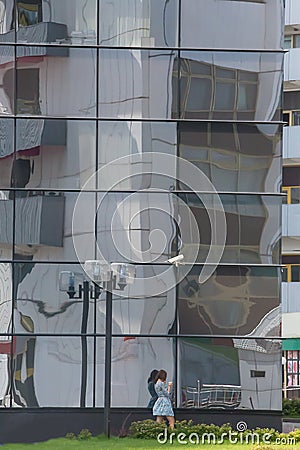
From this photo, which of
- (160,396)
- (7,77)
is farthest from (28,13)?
(160,396)

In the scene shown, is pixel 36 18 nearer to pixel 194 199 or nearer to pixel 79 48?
pixel 79 48

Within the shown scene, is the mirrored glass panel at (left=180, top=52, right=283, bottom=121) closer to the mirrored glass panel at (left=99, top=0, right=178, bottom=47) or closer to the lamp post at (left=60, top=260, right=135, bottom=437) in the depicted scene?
the mirrored glass panel at (left=99, top=0, right=178, bottom=47)

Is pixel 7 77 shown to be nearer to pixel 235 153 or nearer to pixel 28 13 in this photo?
pixel 28 13

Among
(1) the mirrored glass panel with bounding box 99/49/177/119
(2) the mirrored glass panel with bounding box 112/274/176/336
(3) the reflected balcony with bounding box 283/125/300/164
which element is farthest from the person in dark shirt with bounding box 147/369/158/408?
(3) the reflected balcony with bounding box 283/125/300/164

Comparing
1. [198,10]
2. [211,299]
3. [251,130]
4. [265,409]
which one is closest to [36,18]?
[198,10]

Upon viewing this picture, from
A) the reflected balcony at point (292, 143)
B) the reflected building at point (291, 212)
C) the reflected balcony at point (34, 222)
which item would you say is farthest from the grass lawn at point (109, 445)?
the reflected balcony at point (292, 143)

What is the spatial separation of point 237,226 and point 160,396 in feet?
13.0

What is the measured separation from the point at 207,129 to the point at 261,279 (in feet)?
11.2

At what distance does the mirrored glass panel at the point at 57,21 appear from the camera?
28.5 m

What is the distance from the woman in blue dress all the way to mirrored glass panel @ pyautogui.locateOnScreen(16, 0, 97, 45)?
732 centimetres

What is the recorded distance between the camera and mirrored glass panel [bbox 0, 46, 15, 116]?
93.2 feet

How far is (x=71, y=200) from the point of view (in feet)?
92.4

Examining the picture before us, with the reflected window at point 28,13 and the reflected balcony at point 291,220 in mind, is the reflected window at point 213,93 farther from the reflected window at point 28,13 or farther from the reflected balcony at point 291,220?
the reflected balcony at point 291,220

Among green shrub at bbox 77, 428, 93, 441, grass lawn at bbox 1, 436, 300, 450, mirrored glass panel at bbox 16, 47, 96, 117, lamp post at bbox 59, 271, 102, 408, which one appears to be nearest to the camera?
grass lawn at bbox 1, 436, 300, 450
